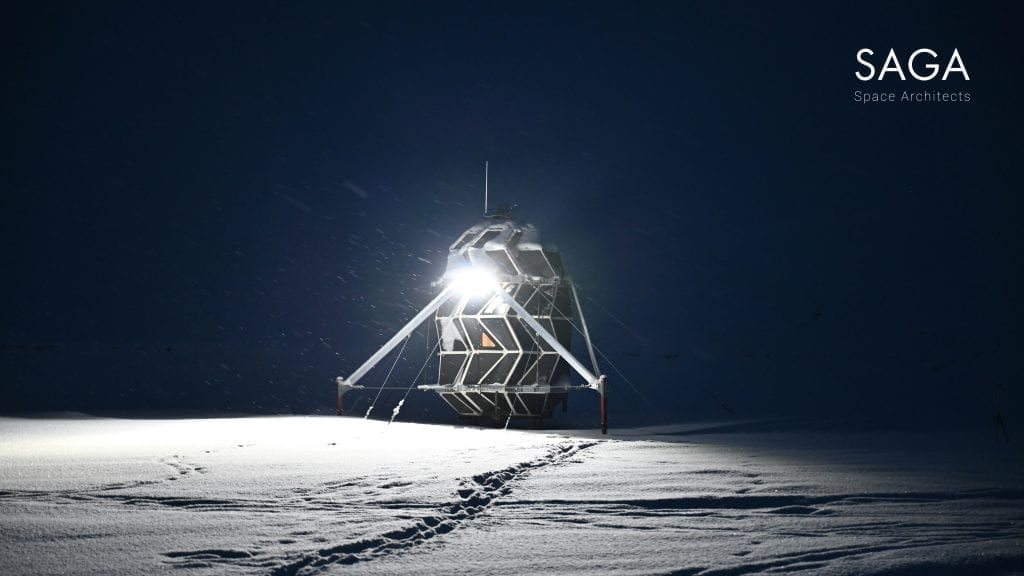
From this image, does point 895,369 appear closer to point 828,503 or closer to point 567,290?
point 567,290

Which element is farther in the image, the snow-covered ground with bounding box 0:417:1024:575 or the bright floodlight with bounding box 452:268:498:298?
the bright floodlight with bounding box 452:268:498:298

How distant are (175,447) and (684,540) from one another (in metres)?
10.00

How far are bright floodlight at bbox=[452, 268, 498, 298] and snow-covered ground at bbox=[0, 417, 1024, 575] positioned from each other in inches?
288

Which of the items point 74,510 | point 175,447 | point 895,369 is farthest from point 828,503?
point 895,369

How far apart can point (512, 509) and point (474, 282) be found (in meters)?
14.1

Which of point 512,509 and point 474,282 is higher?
point 474,282

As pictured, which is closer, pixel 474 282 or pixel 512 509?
pixel 512 509

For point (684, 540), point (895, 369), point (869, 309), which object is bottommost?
point (684, 540)

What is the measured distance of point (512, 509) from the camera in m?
8.05

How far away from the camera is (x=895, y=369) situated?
47844 millimetres

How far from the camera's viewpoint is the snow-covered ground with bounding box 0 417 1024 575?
605cm

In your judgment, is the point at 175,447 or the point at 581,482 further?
the point at 175,447

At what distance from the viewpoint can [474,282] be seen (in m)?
22.0

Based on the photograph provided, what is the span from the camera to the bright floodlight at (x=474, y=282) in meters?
21.7
